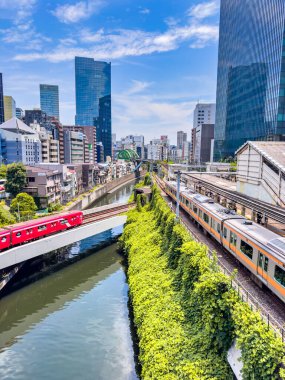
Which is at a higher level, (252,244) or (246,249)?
(252,244)

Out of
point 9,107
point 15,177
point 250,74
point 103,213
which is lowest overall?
point 103,213

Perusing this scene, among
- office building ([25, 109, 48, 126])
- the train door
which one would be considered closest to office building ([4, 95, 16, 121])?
office building ([25, 109, 48, 126])

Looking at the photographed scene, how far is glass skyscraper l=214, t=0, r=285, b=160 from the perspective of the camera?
Answer: 46062 mm

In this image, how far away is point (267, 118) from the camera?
161 ft

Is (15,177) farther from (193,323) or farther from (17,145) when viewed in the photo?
(193,323)

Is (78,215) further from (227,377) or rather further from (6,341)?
(227,377)

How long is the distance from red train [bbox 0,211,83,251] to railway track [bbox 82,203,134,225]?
2.79 m

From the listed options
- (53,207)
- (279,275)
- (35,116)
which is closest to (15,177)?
(53,207)

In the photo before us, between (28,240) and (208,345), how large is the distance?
19274mm

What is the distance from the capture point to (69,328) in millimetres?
17953

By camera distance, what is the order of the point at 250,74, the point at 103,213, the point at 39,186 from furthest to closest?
the point at 250,74 → the point at 39,186 → the point at 103,213

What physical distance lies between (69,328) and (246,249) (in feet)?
40.8

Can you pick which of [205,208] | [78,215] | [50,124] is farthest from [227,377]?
[50,124]

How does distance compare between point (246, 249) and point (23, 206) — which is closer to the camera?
point (246, 249)
